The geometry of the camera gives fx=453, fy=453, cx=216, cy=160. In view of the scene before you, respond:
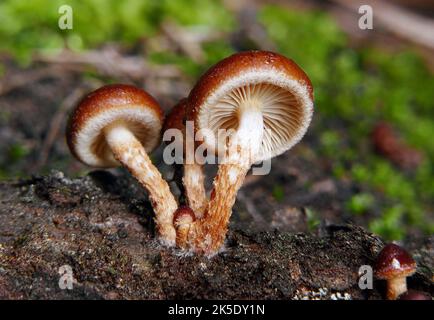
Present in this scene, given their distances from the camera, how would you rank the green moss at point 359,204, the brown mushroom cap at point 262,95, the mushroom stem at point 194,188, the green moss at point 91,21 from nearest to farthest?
the brown mushroom cap at point 262,95, the mushroom stem at point 194,188, the green moss at point 359,204, the green moss at point 91,21

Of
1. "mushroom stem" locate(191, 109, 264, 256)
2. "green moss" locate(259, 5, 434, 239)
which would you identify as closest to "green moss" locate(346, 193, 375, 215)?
"green moss" locate(259, 5, 434, 239)

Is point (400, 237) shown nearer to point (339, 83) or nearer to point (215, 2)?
point (339, 83)

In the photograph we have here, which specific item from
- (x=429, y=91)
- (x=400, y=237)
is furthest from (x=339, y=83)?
(x=400, y=237)

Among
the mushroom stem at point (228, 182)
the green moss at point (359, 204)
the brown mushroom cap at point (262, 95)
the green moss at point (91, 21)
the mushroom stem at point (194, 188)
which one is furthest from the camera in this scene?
the green moss at point (91, 21)

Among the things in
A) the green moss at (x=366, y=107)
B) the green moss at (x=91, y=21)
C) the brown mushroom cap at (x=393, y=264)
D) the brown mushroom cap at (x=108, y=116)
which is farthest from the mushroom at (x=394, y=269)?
the green moss at (x=91, y=21)

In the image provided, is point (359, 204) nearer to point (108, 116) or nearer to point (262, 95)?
point (262, 95)

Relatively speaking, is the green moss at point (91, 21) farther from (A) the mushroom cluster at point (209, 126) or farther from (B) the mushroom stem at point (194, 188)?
(B) the mushroom stem at point (194, 188)
